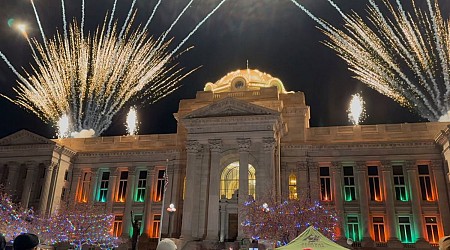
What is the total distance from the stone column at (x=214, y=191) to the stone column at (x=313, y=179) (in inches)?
426

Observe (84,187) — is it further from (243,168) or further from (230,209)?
(243,168)

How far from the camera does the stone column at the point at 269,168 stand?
40556 millimetres

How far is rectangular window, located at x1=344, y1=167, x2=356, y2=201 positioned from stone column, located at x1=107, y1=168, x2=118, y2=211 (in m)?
29.5

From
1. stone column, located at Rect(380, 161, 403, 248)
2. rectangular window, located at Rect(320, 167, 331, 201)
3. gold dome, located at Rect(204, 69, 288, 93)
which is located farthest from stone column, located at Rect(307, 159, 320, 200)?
gold dome, located at Rect(204, 69, 288, 93)

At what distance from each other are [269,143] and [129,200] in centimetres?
2075

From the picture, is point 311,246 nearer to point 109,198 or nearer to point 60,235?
point 60,235

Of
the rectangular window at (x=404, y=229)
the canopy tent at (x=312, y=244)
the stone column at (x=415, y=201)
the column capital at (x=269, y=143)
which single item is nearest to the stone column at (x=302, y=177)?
the column capital at (x=269, y=143)

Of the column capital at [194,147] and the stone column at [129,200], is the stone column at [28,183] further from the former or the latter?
the column capital at [194,147]

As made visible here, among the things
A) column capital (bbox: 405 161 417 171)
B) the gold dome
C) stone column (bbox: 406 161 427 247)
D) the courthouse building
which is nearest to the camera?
stone column (bbox: 406 161 427 247)

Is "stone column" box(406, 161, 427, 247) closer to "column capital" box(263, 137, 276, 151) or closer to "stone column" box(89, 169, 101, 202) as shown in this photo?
"column capital" box(263, 137, 276, 151)

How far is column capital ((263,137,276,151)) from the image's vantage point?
41750 mm

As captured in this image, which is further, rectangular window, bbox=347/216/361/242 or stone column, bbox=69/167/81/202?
stone column, bbox=69/167/81/202

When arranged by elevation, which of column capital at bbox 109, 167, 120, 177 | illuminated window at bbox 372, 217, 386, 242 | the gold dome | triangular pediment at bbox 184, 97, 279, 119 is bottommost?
illuminated window at bbox 372, 217, 386, 242

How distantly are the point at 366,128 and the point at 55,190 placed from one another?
40106 mm
